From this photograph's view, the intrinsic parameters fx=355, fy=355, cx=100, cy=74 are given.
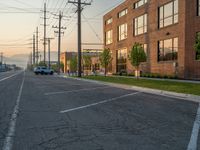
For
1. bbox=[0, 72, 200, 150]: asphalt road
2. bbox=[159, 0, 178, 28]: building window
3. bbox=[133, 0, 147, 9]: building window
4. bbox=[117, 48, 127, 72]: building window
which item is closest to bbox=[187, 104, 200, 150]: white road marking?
bbox=[0, 72, 200, 150]: asphalt road

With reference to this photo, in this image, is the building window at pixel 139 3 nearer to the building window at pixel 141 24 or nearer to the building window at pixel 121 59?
the building window at pixel 141 24

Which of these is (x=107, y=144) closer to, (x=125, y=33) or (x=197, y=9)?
(x=197, y=9)

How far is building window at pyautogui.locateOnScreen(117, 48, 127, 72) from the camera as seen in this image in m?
53.9

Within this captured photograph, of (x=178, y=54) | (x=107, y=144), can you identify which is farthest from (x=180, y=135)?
(x=178, y=54)

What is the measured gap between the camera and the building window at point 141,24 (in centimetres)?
4554

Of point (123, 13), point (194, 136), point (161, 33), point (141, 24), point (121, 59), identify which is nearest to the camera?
point (194, 136)

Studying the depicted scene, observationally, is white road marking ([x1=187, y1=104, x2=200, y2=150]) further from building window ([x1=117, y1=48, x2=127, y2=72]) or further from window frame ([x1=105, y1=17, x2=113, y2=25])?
window frame ([x1=105, y1=17, x2=113, y2=25])

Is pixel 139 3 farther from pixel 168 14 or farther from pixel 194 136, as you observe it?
pixel 194 136

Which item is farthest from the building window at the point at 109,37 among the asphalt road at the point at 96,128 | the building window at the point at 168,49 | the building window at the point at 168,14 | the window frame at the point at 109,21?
the asphalt road at the point at 96,128

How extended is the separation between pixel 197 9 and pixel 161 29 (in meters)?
7.37

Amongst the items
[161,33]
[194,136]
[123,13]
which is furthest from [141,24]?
[194,136]

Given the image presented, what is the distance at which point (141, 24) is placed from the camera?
153 ft

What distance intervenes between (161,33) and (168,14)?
236cm

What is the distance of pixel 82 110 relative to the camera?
12.2m
